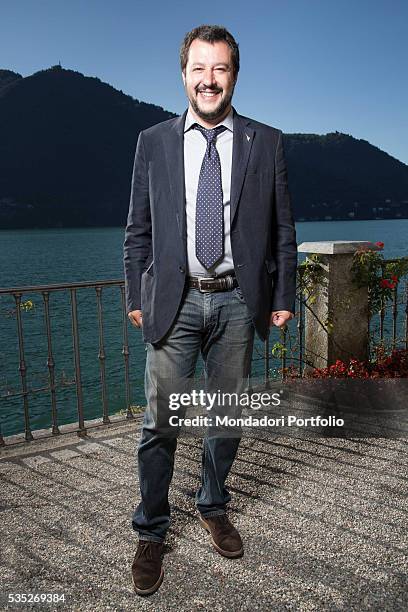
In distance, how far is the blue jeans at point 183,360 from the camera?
2539 millimetres

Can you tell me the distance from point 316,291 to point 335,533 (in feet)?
9.61

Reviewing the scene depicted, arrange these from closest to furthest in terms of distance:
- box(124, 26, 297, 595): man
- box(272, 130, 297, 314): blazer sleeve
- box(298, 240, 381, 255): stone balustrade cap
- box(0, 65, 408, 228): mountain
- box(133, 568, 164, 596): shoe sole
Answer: box(133, 568, 164, 596): shoe sole
box(124, 26, 297, 595): man
box(272, 130, 297, 314): blazer sleeve
box(298, 240, 381, 255): stone balustrade cap
box(0, 65, 408, 228): mountain

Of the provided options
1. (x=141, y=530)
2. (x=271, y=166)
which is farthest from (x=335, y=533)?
(x=271, y=166)

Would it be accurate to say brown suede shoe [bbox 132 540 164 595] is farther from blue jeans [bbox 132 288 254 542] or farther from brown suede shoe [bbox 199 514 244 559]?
brown suede shoe [bbox 199 514 244 559]

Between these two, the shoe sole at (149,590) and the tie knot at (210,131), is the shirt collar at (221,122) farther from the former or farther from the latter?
the shoe sole at (149,590)

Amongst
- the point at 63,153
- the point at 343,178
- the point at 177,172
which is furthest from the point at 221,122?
the point at 343,178

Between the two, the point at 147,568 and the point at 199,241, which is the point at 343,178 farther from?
the point at 147,568

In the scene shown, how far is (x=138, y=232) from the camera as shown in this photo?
261 cm

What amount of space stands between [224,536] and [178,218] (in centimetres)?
154

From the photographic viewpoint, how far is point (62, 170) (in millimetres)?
108625

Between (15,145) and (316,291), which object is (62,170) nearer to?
(15,145)

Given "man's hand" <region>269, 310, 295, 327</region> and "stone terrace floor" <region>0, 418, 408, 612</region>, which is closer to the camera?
"stone terrace floor" <region>0, 418, 408, 612</region>

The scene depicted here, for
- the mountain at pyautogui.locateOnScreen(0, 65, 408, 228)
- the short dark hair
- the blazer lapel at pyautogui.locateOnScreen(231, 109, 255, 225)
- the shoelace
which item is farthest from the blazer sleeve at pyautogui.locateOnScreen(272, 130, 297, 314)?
the mountain at pyautogui.locateOnScreen(0, 65, 408, 228)

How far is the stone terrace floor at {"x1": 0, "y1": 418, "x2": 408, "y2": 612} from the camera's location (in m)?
2.37
